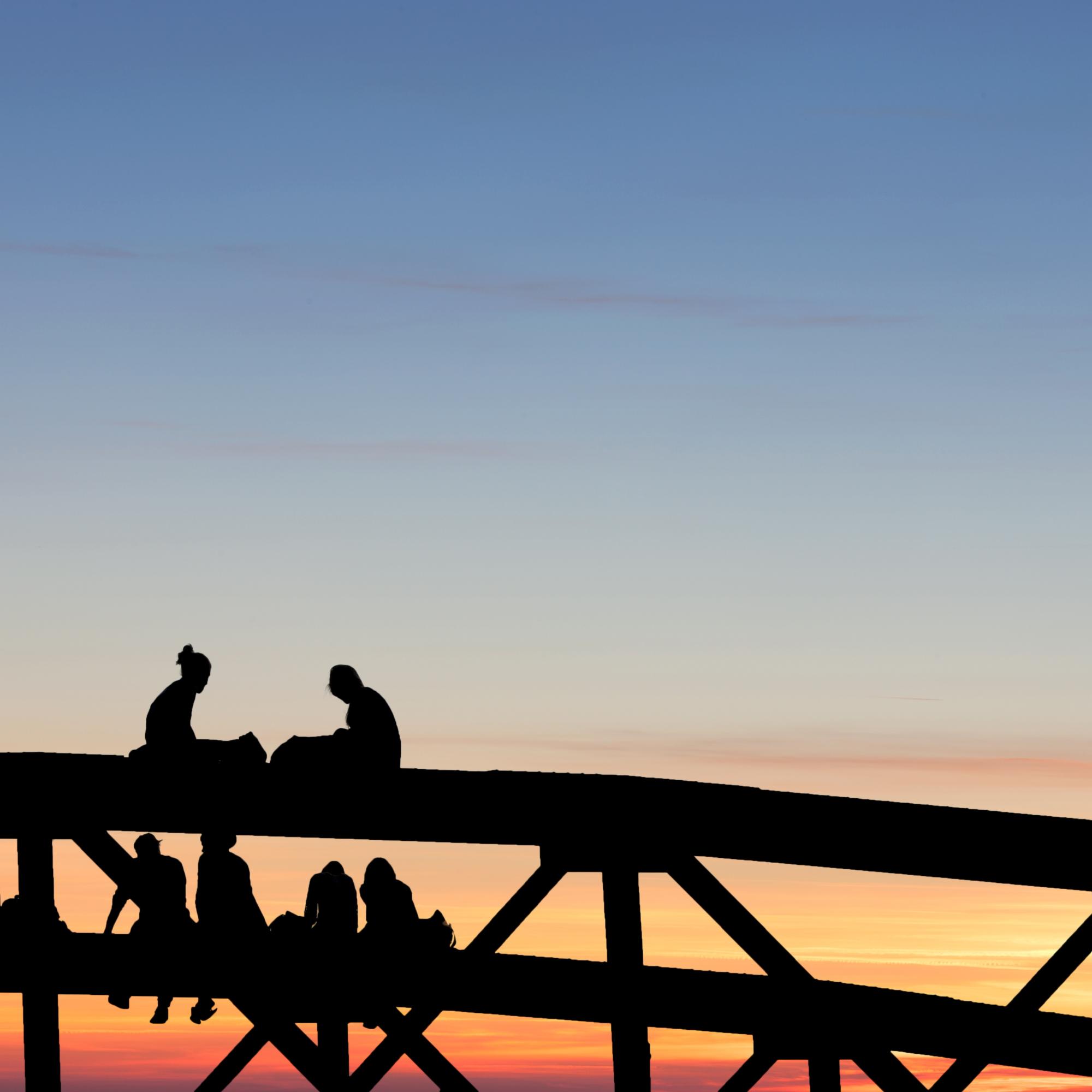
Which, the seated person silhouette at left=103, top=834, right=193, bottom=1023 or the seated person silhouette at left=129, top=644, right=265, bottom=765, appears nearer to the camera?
the seated person silhouette at left=129, top=644, right=265, bottom=765

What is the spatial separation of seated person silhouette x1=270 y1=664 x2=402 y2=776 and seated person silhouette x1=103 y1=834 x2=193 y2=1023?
1.38 meters

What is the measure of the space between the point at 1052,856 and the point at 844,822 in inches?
55.1

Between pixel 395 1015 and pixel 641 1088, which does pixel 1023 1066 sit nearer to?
pixel 641 1088

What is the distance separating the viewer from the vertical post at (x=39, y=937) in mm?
11141

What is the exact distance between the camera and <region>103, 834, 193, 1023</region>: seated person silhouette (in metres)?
11.9

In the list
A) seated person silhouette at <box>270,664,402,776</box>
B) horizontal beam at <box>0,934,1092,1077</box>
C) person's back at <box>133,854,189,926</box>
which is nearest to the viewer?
seated person silhouette at <box>270,664,402,776</box>

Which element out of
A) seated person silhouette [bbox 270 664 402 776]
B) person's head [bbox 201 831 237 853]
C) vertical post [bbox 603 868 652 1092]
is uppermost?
seated person silhouette [bbox 270 664 402 776]

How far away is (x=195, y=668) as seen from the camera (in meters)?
11.8

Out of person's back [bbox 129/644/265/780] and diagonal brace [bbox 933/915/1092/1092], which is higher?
person's back [bbox 129/644/265/780]

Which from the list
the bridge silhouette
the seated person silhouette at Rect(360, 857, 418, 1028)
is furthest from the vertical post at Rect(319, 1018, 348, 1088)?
the seated person silhouette at Rect(360, 857, 418, 1028)

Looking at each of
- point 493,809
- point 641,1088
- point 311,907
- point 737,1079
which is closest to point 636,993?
point 641,1088

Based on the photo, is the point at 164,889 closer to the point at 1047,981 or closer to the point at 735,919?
the point at 735,919

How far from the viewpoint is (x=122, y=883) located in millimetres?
11164

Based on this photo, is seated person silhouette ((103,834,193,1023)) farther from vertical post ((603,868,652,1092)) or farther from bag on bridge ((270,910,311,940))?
vertical post ((603,868,652,1092))
